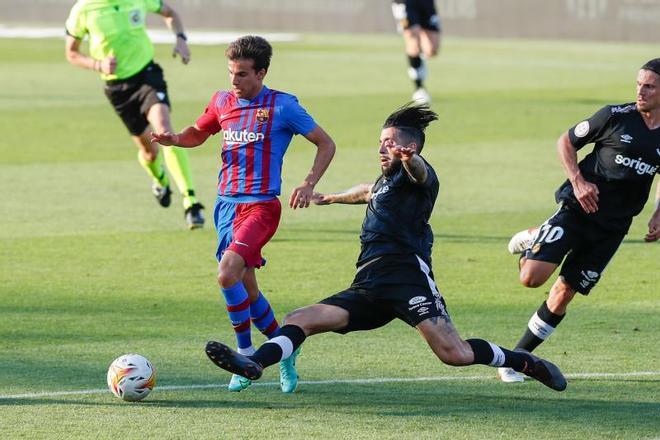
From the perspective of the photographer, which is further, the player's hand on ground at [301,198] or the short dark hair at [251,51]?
the short dark hair at [251,51]

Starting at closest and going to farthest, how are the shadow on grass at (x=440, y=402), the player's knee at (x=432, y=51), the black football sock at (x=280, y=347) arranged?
the black football sock at (x=280, y=347)
the shadow on grass at (x=440, y=402)
the player's knee at (x=432, y=51)

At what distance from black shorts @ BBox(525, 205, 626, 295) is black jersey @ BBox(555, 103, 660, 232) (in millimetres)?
59

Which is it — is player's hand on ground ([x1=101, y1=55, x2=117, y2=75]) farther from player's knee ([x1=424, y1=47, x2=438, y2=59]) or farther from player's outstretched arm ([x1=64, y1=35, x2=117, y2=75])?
player's knee ([x1=424, y1=47, x2=438, y2=59])

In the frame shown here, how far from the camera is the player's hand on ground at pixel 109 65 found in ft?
42.5

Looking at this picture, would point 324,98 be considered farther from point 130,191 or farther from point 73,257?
point 73,257

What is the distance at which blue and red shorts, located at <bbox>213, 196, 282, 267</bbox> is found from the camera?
7762 mm

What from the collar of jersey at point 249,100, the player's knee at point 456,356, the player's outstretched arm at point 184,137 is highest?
the collar of jersey at point 249,100

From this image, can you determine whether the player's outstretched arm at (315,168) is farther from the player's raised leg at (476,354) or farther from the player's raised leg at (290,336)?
the player's raised leg at (476,354)

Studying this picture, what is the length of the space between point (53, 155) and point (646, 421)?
12.7 m

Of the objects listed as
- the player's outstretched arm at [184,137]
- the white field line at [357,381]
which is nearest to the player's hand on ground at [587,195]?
the white field line at [357,381]

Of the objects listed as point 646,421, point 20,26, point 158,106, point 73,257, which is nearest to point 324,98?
point 158,106

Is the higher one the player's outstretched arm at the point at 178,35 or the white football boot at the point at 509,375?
the player's outstretched arm at the point at 178,35

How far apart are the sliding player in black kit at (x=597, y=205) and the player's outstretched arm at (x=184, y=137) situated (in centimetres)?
205

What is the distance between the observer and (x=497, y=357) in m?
7.23
